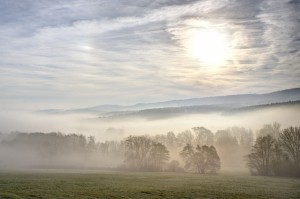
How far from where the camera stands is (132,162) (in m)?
158

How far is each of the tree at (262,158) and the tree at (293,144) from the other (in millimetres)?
5313

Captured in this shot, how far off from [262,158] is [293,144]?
12.7 meters

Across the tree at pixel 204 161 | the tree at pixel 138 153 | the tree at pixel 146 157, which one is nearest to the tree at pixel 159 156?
the tree at pixel 146 157

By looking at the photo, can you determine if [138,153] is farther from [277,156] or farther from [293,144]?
[293,144]

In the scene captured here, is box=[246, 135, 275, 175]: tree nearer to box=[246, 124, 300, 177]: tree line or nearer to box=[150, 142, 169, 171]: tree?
box=[246, 124, 300, 177]: tree line

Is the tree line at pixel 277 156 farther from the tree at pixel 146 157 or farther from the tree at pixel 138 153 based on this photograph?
the tree at pixel 138 153

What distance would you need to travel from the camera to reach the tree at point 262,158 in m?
127

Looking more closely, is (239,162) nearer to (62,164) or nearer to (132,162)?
(132,162)

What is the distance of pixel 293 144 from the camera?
13112 centimetres

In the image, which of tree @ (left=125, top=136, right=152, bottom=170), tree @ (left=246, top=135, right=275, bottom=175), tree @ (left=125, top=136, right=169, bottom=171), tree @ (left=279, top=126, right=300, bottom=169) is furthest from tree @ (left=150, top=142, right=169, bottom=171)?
tree @ (left=279, top=126, right=300, bottom=169)

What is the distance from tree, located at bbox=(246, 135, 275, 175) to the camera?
417 feet

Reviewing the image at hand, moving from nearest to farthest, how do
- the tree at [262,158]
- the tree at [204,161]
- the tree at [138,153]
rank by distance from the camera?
the tree at [262,158], the tree at [204,161], the tree at [138,153]

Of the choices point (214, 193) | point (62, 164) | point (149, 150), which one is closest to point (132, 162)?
point (149, 150)

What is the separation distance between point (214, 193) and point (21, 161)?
145 meters
